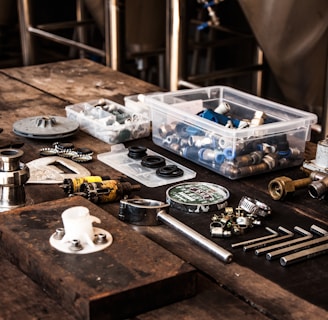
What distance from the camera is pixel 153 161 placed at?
5.29 ft

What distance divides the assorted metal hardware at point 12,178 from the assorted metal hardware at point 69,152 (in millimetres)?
296

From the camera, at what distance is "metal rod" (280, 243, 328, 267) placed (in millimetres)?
1193

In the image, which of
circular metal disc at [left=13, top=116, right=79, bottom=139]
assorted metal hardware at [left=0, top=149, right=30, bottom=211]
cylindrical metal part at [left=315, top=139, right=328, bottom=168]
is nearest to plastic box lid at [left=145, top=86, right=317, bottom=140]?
cylindrical metal part at [left=315, top=139, right=328, bottom=168]

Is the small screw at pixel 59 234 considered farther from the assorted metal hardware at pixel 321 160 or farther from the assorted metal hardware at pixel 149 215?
the assorted metal hardware at pixel 321 160

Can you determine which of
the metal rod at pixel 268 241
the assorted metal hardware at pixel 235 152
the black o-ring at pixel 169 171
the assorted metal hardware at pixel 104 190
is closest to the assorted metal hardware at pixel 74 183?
the assorted metal hardware at pixel 104 190

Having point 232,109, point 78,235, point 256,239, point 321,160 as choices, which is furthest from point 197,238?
point 232,109

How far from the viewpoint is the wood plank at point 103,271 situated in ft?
3.36

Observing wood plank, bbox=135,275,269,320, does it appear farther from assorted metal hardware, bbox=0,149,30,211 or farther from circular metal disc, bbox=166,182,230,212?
assorted metal hardware, bbox=0,149,30,211

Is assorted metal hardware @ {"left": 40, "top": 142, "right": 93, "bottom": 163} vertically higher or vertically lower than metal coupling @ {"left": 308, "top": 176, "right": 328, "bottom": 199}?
lower

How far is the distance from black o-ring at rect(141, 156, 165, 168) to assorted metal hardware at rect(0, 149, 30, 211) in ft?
1.02

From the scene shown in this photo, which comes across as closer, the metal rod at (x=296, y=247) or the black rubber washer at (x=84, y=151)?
the metal rod at (x=296, y=247)

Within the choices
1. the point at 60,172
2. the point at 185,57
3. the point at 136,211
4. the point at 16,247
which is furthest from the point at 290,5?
the point at 16,247

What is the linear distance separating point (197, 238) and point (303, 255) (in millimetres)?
175

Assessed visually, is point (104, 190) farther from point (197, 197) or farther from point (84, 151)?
point (84, 151)
